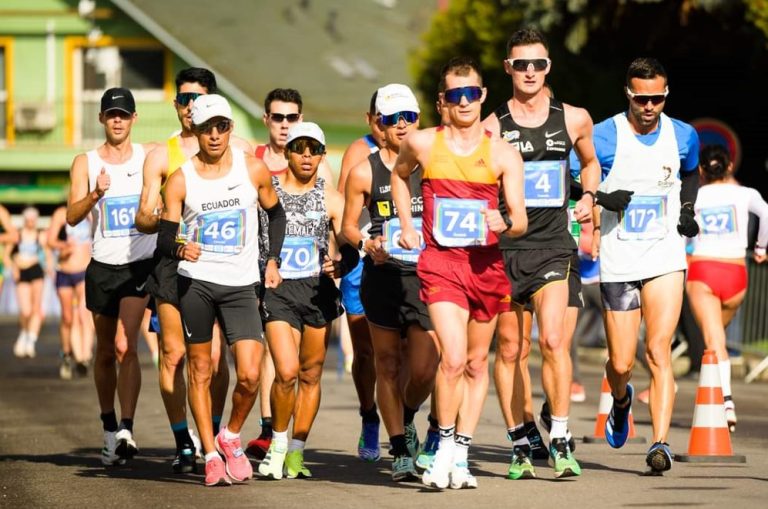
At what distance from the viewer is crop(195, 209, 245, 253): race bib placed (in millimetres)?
11359

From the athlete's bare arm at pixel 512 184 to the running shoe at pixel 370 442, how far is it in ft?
8.05

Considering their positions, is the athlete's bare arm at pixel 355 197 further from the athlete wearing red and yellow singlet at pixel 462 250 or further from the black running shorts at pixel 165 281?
the black running shorts at pixel 165 281

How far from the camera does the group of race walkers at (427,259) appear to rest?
10.8m

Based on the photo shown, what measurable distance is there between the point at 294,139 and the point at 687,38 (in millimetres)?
18226

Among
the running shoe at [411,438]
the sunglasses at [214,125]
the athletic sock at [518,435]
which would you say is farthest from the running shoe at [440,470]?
the sunglasses at [214,125]

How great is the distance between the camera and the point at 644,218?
39.3 ft

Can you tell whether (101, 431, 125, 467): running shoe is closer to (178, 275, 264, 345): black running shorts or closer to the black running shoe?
the black running shoe

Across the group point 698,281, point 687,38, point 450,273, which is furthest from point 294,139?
point 687,38

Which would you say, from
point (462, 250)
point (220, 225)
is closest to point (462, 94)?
point (462, 250)

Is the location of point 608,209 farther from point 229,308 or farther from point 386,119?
point 229,308

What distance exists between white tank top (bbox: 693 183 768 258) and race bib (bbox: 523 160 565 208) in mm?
5196

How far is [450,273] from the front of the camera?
425 inches

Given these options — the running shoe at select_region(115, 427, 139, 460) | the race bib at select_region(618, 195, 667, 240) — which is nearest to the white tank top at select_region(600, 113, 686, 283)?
the race bib at select_region(618, 195, 667, 240)

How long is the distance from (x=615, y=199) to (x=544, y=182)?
533 millimetres
